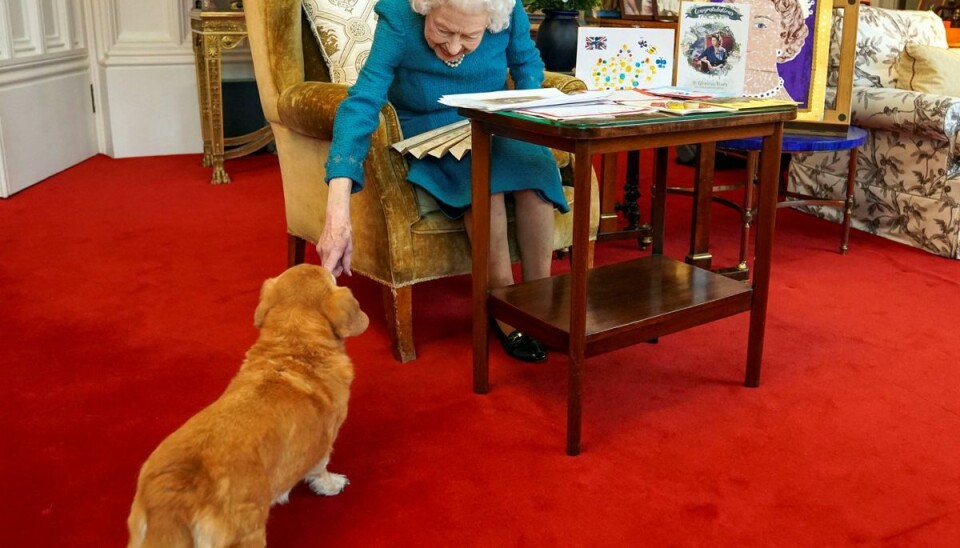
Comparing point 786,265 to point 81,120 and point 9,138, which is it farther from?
point 81,120

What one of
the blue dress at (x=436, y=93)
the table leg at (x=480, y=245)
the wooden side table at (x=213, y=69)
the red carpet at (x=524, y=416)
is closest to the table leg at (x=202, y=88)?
the wooden side table at (x=213, y=69)

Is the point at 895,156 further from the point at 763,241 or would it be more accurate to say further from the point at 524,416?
the point at 524,416

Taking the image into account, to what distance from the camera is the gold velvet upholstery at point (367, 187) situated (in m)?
2.16

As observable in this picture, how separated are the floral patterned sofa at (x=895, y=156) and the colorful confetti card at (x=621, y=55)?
0.94 meters

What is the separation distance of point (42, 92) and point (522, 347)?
3139mm

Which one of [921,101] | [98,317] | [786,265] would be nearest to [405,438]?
[98,317]

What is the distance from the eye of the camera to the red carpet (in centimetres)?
157

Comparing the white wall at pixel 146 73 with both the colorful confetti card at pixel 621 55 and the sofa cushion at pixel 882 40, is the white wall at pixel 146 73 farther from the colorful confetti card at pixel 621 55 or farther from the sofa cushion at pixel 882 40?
the sofa cushion at pixel 882 40

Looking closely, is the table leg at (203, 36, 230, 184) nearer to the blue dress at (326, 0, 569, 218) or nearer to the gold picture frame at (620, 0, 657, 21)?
the gold picture frame at (620, 0, 657, 21)

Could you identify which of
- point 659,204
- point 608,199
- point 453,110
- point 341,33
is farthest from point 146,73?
point 659,204

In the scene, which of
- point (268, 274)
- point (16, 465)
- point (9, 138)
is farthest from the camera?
point (9, 138)

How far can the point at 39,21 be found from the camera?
4.21m

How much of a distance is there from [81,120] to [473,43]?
11.1 feet

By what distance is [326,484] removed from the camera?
1.63 m
